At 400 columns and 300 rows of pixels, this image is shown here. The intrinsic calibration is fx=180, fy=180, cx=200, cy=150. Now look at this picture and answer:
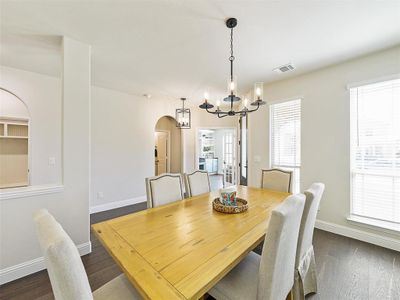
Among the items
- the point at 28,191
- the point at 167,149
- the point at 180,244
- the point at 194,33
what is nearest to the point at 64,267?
the point at 180,244

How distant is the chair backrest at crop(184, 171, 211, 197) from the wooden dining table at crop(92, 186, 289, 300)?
516 millimetres

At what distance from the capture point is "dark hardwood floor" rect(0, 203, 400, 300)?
1674 millimetres

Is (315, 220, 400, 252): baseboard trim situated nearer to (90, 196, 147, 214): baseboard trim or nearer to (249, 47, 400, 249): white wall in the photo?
(249, 47, 400, 249): white wall

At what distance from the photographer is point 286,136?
136 inches

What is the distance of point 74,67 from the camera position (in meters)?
2.24

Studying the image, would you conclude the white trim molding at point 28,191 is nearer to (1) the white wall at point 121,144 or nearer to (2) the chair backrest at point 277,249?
(1) the white wall at point 121,144

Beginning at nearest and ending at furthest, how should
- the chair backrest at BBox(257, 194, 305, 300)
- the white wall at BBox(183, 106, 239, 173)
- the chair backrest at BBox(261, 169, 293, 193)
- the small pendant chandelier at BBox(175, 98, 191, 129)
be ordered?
1. the chair backrest at BBox(257, 194, 305, 300)
2. the chair backrest at BBox(261, 169, 293, 193)
3. the small pendant chandelier at BBox(175, 98, 191, 129)
4. the white wall at BBox(183, 106, 239, 173)

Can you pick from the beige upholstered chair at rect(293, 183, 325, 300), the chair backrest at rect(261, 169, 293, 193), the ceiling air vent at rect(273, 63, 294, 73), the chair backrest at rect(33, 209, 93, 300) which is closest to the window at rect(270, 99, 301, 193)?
the ceiling air vent at rect(273, 63, 294, 73)

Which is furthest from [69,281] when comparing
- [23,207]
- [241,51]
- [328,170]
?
[328,170]

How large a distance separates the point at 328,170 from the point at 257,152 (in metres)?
1.30

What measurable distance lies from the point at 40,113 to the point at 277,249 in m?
4.06

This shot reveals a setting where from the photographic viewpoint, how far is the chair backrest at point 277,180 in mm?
2527

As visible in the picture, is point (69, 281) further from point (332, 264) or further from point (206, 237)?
point (332, 264)

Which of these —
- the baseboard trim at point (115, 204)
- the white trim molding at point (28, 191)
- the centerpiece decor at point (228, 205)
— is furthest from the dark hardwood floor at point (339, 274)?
the baseboard trim at point (115, 204)
